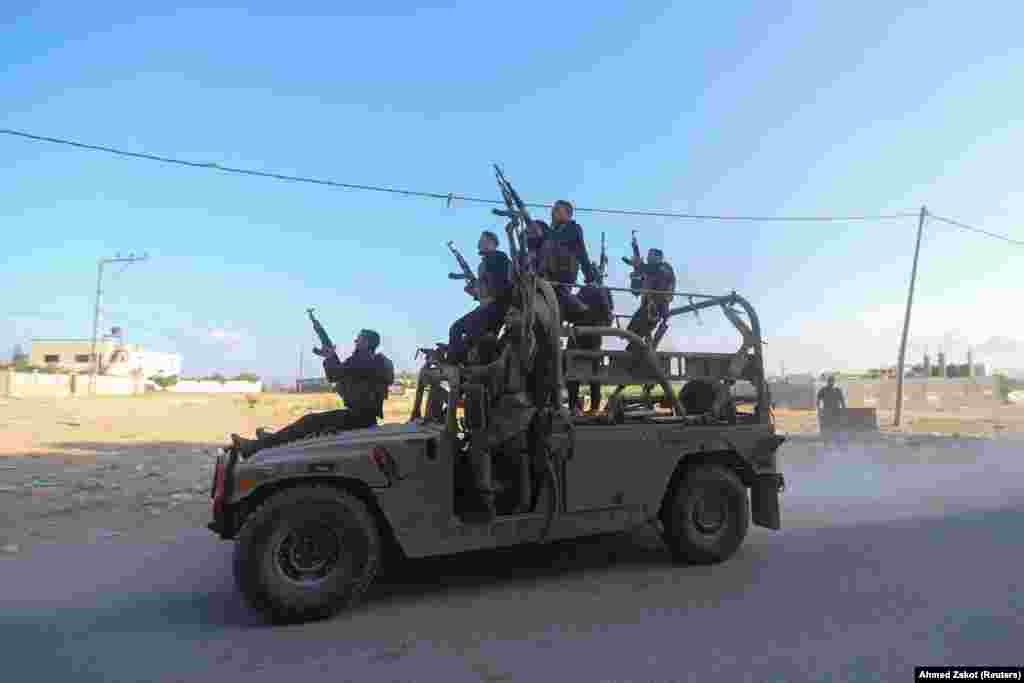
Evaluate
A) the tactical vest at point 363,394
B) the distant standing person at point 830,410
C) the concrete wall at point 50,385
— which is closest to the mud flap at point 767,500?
the tactical vest at point 363,394

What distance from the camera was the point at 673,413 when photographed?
6.27 meters

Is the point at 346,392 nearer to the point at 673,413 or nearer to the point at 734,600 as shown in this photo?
the point at 673,413

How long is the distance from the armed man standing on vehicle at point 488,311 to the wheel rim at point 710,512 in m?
2.32

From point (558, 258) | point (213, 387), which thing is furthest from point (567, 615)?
point (213, 387)

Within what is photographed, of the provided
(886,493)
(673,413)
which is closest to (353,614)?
(673,413)

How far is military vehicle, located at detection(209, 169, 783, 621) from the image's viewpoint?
4441mm

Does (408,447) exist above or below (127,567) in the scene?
above

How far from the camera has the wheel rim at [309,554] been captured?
441 cm

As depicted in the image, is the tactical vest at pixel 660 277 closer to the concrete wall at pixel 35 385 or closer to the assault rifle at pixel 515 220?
the assault rifle at pixel 515 220

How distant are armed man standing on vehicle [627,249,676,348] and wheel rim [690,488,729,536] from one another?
5.95 ft

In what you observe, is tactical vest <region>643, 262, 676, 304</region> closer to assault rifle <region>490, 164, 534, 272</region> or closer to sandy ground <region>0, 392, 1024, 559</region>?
assault rifle <region>490, 164, 534, 272</region>

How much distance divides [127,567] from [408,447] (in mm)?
2970

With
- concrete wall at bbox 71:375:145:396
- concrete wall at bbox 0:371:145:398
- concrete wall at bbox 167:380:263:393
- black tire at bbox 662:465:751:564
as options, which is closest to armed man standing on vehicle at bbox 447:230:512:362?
black tire at bbox 662:465:751:564

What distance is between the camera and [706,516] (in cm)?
586
